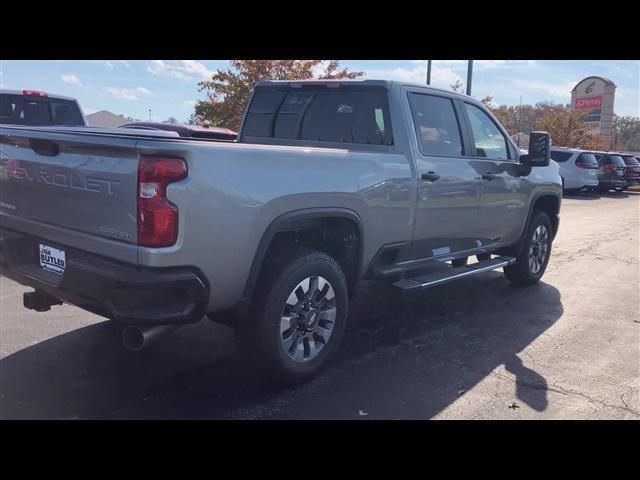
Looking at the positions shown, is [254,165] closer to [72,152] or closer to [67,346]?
[72,152]

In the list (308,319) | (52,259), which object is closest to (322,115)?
(308,319)

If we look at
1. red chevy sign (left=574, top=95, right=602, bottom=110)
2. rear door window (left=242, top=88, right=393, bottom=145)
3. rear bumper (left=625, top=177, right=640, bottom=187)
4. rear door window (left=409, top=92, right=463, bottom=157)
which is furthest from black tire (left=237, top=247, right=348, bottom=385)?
red chevy sign (left=574, top=95, right=602, bottom=110)

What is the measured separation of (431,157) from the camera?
194 inches

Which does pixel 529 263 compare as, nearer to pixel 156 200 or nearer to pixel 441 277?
pixel 441 277

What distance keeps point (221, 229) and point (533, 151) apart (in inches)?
151

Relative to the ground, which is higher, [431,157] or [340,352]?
[431,157]

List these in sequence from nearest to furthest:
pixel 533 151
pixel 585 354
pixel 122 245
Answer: pixel 122 245
pixel 585 354
pixel 533 151

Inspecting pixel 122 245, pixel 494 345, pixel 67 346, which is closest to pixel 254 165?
pixel 122 245

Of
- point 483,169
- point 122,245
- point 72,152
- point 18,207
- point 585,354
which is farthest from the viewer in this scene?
point 483,169

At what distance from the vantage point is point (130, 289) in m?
3.10

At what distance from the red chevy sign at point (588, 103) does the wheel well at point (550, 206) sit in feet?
116

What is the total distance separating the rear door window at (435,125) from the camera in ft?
16.3


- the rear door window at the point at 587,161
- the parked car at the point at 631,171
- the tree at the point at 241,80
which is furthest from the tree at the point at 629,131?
the tree at the point at 241,80

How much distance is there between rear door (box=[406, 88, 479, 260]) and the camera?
15.9 ft
